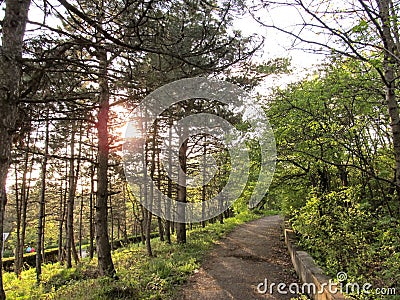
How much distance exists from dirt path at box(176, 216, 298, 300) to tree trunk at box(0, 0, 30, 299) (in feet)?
13.0

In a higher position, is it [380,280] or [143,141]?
[143,141]

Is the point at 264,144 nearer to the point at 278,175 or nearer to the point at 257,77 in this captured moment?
the point at 278,175

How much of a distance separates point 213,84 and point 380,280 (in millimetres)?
7205

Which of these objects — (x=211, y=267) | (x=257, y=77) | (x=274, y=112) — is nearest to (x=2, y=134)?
(x=274, y=112)

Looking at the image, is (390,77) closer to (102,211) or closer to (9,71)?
(9,71)

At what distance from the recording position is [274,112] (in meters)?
6.86

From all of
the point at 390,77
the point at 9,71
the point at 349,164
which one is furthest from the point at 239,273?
the point at 9,71

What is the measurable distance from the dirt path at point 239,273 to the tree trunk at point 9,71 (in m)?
3.98

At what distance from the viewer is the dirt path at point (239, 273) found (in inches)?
211

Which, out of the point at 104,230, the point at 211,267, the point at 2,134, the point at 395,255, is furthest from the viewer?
the point at 211,267

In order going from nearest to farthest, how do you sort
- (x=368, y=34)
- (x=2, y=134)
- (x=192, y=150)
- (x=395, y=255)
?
1. (x=2, y=134)
2. (x=395, y=255)
3. (x=368, y=34)
4. (x=192, y=150)

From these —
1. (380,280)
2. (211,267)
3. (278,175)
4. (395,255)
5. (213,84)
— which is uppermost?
(213,84)

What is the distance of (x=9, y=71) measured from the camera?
2680mm

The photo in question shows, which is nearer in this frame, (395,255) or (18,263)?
(395,255)
